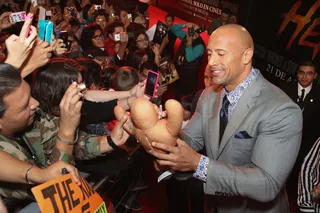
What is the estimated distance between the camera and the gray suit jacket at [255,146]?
166 cm

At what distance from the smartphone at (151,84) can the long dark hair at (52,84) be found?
50 cm

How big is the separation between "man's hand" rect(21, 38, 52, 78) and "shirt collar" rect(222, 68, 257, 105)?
119 centimetres

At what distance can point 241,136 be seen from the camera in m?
1.80

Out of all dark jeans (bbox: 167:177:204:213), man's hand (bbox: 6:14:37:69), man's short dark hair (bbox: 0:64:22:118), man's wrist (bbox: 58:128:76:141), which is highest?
man's hand (bbox: 6:14:37:69)

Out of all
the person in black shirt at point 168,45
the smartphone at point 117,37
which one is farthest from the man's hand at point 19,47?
the person in black shirt at point 168,45

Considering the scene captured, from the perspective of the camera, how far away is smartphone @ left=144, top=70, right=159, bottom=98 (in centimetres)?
242

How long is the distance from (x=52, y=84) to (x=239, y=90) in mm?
1152

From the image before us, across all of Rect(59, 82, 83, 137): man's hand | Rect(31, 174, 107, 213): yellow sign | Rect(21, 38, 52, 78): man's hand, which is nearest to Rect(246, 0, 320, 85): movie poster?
Rect(21, 38, 52, 78): man's hand

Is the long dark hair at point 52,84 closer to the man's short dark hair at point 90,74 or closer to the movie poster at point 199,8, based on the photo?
the man's short dark hair at point 90,74

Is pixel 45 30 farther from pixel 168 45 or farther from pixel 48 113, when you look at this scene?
pixel 168 45

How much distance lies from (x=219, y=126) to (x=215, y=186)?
0.37 metres

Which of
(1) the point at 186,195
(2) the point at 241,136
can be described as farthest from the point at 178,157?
(1) the point at 186,195

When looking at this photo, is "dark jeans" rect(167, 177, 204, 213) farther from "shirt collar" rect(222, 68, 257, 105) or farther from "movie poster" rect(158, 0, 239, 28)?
"movie poster" rect(158, 0, 239, 28)

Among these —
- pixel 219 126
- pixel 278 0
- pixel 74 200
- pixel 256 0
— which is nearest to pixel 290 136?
pixel 219 126
